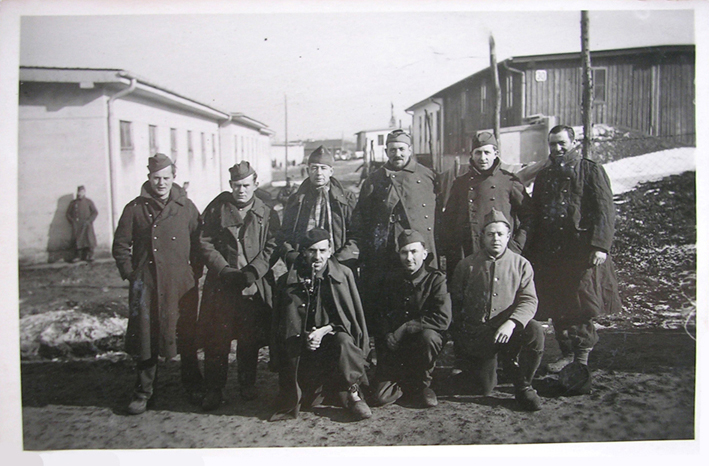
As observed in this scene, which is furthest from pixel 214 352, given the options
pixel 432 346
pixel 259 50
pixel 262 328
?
pixel 259 50

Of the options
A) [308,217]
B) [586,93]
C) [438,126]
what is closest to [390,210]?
[308,217]

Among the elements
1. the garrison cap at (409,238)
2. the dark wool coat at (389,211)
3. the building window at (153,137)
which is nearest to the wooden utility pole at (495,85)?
the dark wool coat at (389,211)

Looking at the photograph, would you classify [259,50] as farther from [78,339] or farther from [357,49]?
[78,339]

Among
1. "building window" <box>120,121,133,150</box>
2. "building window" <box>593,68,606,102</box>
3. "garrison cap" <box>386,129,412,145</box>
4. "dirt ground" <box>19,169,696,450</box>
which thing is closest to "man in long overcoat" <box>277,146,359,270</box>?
"garrison cap" <box>386,129,412,145</box>

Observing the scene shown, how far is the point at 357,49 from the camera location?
12.5 feet

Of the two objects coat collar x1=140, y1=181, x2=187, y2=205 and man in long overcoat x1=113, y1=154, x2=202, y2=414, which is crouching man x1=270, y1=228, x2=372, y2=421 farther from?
coat collar x1=140, y1=181, x2=187, y2=205

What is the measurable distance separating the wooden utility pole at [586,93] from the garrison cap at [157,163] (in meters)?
3.11

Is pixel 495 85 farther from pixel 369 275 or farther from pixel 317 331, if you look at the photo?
pixel 317 331

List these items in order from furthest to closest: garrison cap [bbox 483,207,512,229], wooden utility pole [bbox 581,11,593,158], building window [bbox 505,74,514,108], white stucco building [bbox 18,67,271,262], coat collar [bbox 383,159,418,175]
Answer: building window [bbox 505,74,514,108] < wooden utility pole [bbox 581,11,593,158] < white stucco building [bbox 18,67,271,262] < coat collar [bbox 383,159,418,175] < garrison cap [bbox 483,207,512,229]

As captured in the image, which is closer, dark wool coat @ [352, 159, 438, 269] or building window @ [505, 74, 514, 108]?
dark wool coat @ [352, 159, 438, 269]

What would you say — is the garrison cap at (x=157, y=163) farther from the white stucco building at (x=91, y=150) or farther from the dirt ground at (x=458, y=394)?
the dirt ground at (x=458, y=394)

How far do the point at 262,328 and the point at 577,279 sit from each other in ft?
7.66

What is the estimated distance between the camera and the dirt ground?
129 inches

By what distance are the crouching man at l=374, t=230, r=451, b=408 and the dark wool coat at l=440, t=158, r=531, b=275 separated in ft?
1.19
